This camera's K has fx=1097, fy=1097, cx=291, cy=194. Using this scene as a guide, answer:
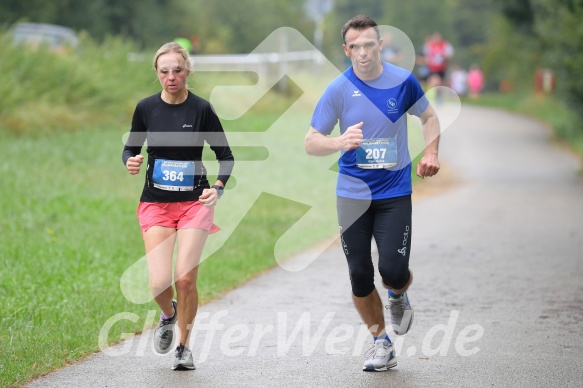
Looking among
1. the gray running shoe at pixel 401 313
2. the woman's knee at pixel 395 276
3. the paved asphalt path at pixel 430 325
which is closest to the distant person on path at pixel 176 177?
the paved asphalt path at pixel 430 325

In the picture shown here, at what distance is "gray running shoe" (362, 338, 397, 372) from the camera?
23.3 ft

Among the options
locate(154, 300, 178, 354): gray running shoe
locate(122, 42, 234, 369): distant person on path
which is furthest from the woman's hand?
locate(154, 300, 178, 354): gray running shoe

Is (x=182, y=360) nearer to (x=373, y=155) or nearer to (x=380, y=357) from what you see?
(x=380, y=357)

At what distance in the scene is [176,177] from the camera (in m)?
7.16

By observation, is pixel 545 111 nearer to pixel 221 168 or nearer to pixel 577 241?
pixel 577 241

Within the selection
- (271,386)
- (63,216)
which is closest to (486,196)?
(63,216)

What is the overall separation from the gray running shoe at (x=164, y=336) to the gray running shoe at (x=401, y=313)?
1.49m

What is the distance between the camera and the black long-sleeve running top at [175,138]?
23.5 ft

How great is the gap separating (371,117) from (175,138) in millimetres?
1287

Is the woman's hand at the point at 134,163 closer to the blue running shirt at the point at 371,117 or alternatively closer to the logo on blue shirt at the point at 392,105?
the blue running shirt at the point at 371,117

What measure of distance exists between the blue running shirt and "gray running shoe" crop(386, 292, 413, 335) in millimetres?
791

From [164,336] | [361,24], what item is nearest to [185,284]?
[164,336]

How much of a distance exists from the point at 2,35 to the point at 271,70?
11.0 metres

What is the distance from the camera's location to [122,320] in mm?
8695
